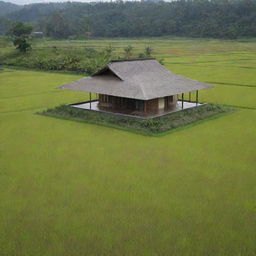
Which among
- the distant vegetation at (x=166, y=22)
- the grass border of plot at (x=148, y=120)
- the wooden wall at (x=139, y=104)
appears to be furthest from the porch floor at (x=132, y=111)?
the distant vegetation at (x=166, y=22)

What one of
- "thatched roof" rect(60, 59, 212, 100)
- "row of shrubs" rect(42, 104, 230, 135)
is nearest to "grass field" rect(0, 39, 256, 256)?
"row of shrubs" rect(42, 104, 230, 135)

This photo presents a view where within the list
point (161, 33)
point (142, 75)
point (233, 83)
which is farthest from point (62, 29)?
point (142, 75)

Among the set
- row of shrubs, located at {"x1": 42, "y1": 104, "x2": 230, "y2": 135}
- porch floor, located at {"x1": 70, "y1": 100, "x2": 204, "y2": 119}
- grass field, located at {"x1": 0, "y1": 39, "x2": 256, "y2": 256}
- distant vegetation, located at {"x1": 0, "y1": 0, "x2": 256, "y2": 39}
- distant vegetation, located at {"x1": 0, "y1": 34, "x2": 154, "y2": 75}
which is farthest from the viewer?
distant vegetation, located at {"x1": 0, "y1": 0, "x2": 256, "y2": 39}

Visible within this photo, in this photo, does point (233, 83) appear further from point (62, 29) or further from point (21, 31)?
point (62, 29)

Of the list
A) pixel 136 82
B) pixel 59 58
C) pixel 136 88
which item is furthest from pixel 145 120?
pixel 59 58

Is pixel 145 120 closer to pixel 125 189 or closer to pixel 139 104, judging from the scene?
pixel 139 104

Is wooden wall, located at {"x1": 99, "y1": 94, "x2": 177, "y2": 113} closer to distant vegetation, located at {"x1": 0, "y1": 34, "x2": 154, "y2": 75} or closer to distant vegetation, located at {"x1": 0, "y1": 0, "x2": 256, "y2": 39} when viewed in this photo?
distant vegetation, located at {"x1": 0, "y1": 34, "x2": 154, "y2": 75}
